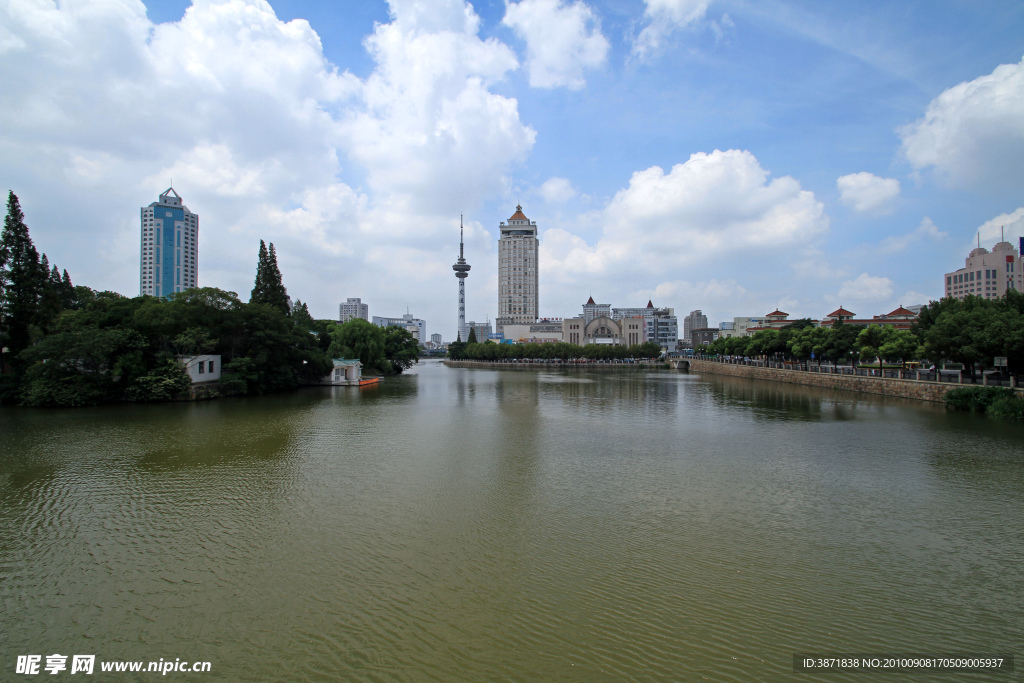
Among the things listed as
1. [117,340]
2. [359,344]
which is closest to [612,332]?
[359,344]

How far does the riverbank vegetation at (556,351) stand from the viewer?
78.8 metres

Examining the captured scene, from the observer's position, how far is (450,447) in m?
14.1

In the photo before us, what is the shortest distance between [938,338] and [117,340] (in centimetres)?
3624

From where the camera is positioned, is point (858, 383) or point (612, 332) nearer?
point (858, 383)

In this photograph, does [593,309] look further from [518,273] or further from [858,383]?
[858,383]

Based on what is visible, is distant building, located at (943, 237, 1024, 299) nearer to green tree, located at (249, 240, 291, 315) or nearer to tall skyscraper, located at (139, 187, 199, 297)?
green tree, located at (249, 240, 291, 315)

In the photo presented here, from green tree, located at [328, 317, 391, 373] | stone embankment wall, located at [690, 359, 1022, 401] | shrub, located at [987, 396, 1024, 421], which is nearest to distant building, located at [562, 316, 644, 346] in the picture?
stone embankment wall, located at [690, 359, 1022, 401]

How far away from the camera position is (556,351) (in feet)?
258

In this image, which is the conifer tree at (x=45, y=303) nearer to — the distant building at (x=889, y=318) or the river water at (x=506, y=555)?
the river water at (x=506, y=555)

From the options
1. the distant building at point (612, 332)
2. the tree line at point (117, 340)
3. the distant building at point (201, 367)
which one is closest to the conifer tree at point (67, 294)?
the tree line at point (117, 340)

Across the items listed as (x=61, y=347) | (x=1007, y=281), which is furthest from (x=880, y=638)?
(x=1007, y=281)

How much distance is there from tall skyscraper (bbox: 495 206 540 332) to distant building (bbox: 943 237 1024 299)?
77.4 m


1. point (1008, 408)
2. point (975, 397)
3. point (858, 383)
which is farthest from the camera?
point (858, 383)

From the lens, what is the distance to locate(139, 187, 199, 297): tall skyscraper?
8219 cm
